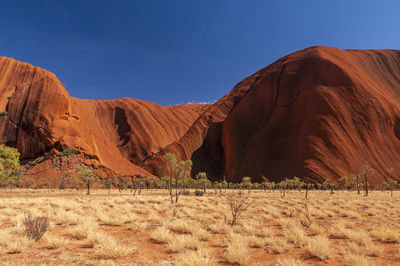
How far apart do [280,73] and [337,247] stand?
89.7 metres

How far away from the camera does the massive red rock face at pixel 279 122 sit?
6469cm


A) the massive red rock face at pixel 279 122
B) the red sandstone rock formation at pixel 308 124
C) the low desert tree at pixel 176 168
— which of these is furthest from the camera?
the red sandstone rock formation at pixel 308 124

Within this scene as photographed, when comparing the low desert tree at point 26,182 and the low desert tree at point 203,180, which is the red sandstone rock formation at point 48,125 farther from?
the low desert tree at point 203,180

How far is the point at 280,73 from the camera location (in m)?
89.4

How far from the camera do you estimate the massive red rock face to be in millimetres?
64688

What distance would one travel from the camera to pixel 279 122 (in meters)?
76.1

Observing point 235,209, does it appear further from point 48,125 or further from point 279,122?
point 279,122

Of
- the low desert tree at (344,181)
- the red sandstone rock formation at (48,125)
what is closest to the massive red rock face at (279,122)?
the red sandstone rock formation at (48,125)

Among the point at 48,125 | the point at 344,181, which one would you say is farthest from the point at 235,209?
the point at 48,125

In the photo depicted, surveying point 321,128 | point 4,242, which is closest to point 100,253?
point 4,242

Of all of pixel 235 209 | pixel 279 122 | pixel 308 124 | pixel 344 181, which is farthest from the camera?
pixel 279 122

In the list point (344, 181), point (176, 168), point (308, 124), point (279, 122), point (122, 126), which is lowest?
point (344, 181)

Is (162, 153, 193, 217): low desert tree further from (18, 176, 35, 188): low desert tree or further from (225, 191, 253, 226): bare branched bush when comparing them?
(18, 176, 35, 188): low desert tree

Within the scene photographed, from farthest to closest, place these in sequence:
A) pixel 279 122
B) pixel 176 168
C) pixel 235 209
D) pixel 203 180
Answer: pixel 279 122 < pixel 203 180 < pixel 176 168 < pixel 235 209
